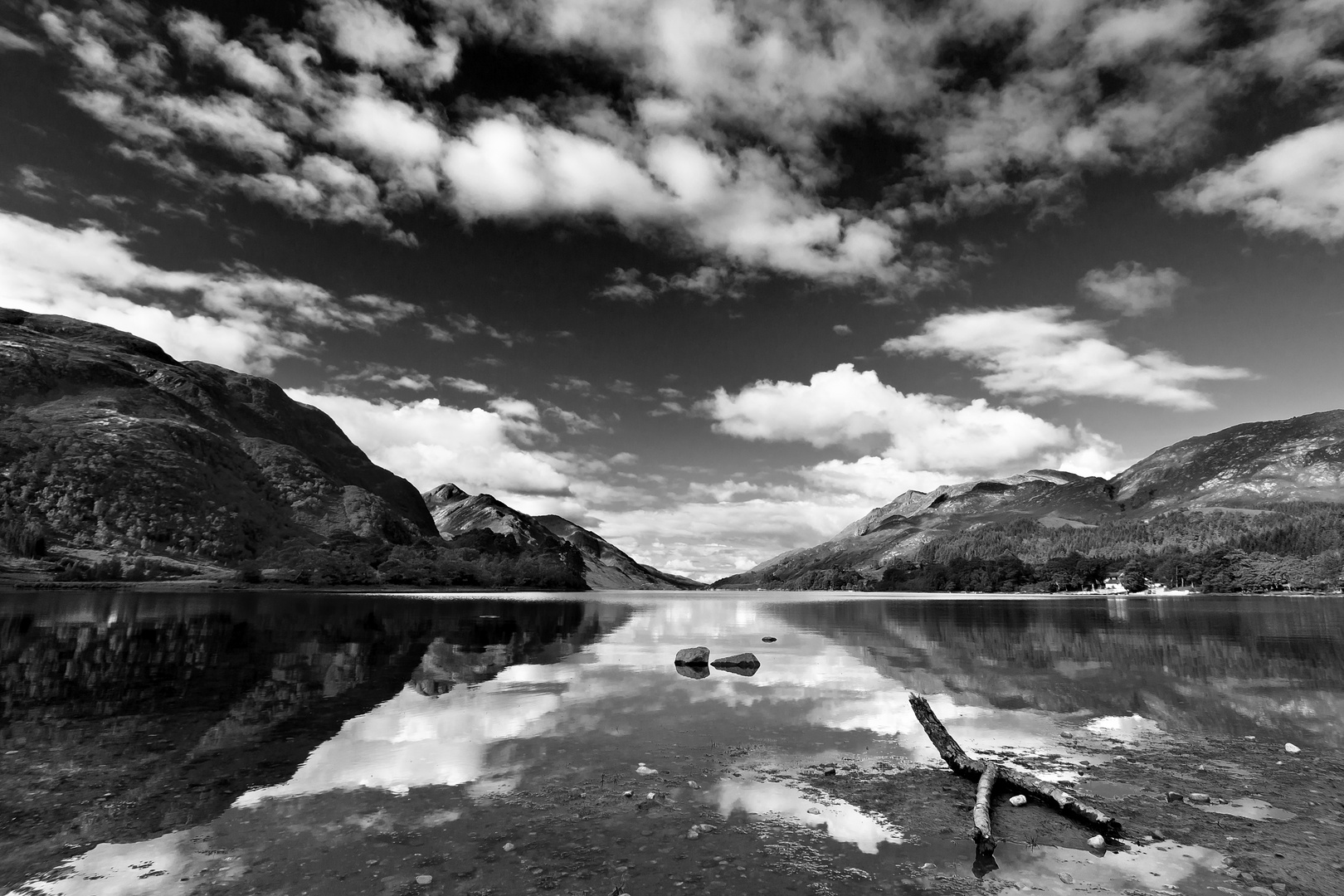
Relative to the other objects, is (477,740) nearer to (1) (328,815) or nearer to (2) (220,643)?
(1) (328,815)

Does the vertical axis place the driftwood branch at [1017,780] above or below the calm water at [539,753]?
above

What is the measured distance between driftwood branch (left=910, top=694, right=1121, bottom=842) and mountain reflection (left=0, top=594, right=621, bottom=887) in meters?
22.8

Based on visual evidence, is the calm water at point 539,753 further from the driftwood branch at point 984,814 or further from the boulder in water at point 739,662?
the boulder in water at point 739,662

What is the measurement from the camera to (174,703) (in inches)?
1326

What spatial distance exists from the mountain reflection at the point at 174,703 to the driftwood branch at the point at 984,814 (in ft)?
67.2

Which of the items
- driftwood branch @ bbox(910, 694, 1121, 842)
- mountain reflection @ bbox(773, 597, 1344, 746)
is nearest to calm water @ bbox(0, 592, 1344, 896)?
mountain reflection @ bbox(773, 597, 1344, 746)

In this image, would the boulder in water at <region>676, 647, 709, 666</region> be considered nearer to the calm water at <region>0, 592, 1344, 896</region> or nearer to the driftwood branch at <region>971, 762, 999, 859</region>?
the calm water at <region>0, 592, 1344, 896</region>

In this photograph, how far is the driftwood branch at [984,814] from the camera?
16.6 m

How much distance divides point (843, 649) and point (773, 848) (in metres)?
53.3

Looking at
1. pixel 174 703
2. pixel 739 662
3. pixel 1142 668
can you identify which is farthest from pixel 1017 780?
pixel 1142 668

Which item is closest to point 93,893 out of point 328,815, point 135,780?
point 328,815

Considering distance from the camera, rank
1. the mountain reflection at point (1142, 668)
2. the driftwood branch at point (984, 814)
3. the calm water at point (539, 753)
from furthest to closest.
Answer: the mountain reflection at point (1142, 668) < the driftwood branch at point (984, 814) < the calm water at point (539, 753)

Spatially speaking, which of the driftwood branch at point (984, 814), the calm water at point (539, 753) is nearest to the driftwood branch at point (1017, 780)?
the driftwood branch at point (984, 814)

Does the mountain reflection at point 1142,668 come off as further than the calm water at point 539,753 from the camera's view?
Yes
